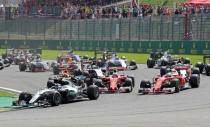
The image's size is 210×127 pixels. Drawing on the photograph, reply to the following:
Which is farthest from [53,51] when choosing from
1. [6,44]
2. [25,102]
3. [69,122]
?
[69,122]

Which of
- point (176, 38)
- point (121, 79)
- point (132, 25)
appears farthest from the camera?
point (132, 25)

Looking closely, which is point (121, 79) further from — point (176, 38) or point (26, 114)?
point (176, 38)

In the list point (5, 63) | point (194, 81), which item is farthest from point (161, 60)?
point (194, 81)

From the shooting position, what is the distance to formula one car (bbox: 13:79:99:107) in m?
19.5

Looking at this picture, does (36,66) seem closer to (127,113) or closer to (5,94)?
(5,94)

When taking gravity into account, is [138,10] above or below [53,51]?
above

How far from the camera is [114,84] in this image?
78.7ft

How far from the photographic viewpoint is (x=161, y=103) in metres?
19.6

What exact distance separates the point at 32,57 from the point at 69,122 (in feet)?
81.7

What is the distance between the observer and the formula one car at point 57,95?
766 inches

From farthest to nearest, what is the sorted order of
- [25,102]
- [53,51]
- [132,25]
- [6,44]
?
[6,44] → [53,51] → [132,25] → [25,102]

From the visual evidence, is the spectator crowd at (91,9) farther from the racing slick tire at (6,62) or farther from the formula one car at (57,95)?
the formula one car at (57,95)

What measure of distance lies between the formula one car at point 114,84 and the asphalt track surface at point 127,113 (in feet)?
1.37

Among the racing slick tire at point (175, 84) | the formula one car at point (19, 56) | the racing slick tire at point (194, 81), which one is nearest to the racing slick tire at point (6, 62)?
the formula one car at point (19, 56)
